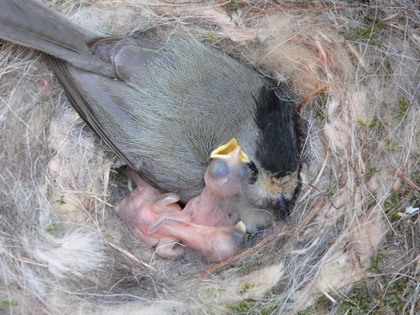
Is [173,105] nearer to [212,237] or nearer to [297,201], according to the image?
[212,237]

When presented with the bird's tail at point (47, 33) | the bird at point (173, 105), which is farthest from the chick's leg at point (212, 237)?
the bird's tail at point (47, 33)

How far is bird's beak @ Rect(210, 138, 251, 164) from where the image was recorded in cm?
267

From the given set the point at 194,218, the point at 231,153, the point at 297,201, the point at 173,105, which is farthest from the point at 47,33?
the point at 297,201

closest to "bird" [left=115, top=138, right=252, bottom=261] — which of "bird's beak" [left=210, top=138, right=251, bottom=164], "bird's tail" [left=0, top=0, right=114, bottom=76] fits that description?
"bird's beak" [left=210, top=138, right=251, bottom=164]

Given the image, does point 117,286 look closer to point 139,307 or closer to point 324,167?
point 139,307

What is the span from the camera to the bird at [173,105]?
271 centimetres

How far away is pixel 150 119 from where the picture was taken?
2791mm

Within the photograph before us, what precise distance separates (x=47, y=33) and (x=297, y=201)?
1267mm

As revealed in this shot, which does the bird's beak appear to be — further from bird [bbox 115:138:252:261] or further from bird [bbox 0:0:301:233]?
bird [bbox 0:0:301:233]

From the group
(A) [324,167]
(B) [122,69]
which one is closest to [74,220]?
(B) [122,69]

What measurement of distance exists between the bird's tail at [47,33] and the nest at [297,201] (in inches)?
4.8

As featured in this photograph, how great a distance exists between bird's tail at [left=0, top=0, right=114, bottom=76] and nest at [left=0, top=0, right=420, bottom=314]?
12cm

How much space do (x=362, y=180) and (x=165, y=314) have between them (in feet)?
3.14

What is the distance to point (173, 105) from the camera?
281 cm
